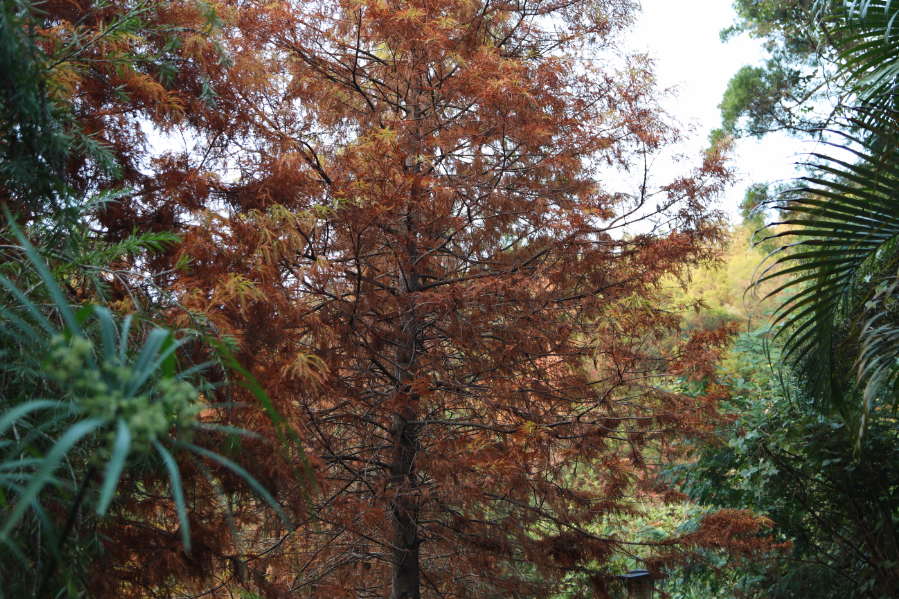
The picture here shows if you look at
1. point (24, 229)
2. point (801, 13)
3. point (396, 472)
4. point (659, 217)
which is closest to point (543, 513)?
point (396, 472)

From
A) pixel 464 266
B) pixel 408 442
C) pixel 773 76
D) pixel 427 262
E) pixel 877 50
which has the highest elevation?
pixel 773 76

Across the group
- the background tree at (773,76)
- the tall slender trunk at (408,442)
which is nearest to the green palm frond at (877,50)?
the tall slender trunk at (408,442)

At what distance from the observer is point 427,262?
6.07 metres

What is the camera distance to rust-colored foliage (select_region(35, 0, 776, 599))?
4000mm

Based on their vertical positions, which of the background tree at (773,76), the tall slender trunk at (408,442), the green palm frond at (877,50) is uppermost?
the background tree at (773,76)

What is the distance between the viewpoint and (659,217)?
5.69 m

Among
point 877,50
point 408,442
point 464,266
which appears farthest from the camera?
point 464,266

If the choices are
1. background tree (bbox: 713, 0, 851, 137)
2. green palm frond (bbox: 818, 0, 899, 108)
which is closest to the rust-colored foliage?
green palm frond (bbox: 818, 0, 899, 108)

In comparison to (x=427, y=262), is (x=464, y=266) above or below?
above

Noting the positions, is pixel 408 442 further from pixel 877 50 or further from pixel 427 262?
pixel 877 50

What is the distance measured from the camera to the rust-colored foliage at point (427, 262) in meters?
4.00

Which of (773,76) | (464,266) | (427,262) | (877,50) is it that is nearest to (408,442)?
(427,262)

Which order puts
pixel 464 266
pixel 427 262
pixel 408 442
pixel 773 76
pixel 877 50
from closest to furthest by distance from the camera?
pixel 877 50
pixel 408 442
pixel 427 262
pixel 464 266
pixel 773 76

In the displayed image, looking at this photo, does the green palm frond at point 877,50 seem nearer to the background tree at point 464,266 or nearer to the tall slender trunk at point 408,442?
the background tree at point 464,266
